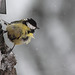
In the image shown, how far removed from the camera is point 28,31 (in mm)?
2904

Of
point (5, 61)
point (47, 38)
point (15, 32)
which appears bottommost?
point (47, 38)

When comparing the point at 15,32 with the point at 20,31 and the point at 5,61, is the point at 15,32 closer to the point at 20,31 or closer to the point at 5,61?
the point at 20,31

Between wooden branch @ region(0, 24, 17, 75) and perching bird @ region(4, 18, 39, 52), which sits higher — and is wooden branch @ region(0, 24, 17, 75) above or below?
below

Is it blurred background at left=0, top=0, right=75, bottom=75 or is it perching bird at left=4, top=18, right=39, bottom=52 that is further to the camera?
blurred background at left=0, top=0, right=75, bottom=75

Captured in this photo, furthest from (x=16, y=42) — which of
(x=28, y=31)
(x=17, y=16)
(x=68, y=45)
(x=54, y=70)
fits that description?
(x=68, y=45)

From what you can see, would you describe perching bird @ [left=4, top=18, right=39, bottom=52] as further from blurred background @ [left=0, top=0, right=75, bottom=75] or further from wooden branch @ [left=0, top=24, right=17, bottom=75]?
blurred background @ [left=0, top=0, right=75, bottom=75]

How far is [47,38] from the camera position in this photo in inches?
209

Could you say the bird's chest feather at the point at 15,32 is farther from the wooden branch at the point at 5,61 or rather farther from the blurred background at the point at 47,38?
the blurred background at the point at 47,38

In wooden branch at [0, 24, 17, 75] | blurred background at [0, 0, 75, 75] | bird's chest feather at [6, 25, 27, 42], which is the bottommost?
blurred background at [0, 0, 75, 75]

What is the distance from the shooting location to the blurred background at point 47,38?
5031mm

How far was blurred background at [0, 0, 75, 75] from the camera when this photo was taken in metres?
5.03

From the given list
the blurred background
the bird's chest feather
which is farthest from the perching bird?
the blurred background

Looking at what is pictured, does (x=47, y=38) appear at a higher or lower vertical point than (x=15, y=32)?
lower

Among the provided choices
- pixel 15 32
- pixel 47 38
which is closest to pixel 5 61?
pixel 15 32
